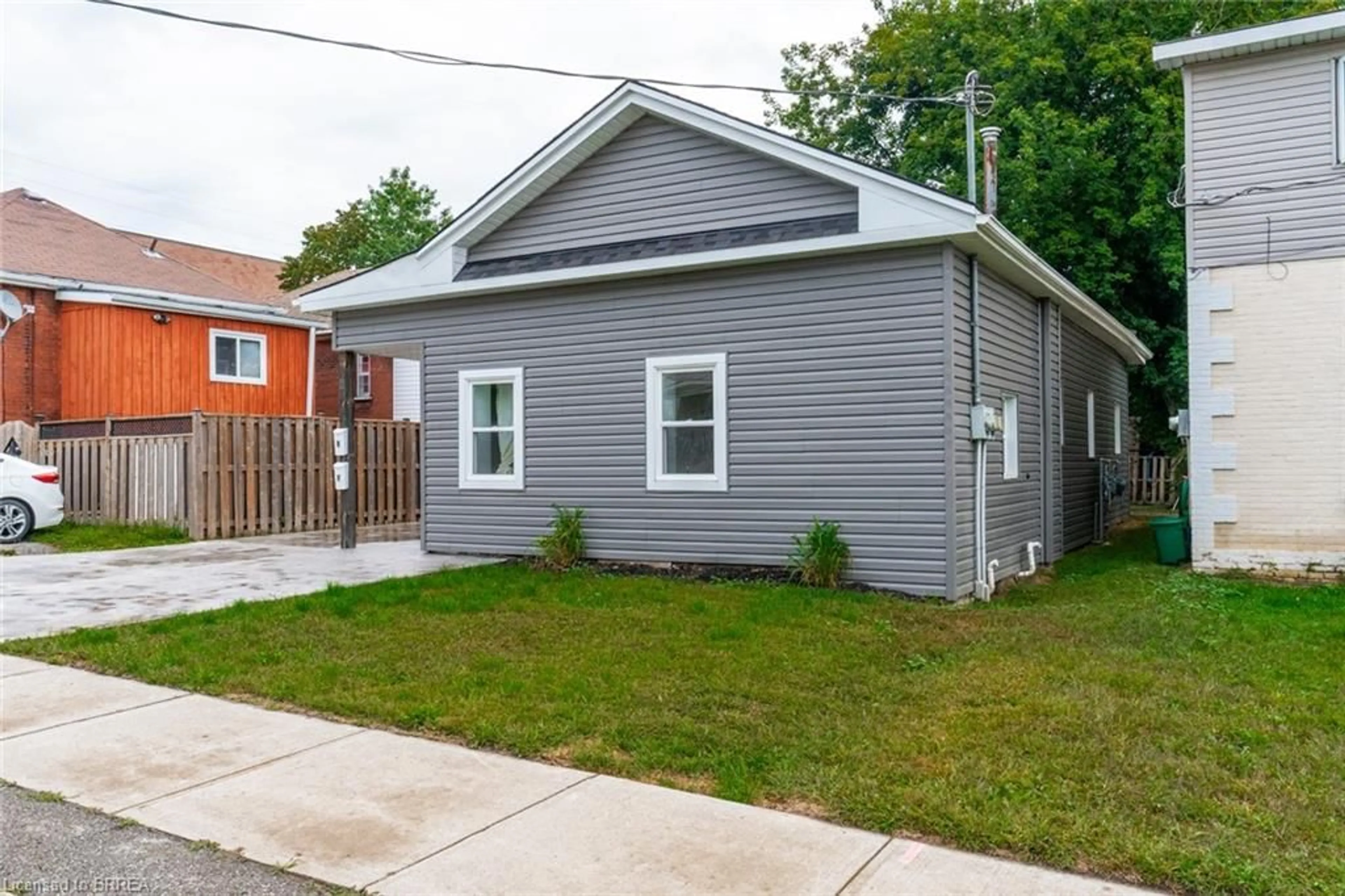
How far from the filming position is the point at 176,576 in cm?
960

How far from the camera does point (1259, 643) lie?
633 cm

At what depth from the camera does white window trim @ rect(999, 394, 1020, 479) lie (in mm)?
10211

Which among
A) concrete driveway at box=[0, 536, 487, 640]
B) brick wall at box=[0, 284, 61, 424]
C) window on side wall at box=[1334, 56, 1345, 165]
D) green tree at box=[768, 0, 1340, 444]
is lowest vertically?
concrete driveway at box=[0, 536, 487, 640]

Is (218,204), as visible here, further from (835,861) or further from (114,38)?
(835,861)

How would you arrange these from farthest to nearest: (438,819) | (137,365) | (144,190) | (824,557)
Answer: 1. (144,190)
2. (137,365)
3. (824,557)
4. (438,819)

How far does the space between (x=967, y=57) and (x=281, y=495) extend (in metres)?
17.5

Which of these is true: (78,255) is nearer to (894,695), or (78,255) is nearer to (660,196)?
(660,196)

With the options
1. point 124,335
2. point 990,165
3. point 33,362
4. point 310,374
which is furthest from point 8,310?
point 990,165

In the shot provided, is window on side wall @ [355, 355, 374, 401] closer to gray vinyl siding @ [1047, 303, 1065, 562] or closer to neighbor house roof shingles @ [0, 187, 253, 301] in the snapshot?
neighbor house roof shingles @ [0, 187, 253, 301]

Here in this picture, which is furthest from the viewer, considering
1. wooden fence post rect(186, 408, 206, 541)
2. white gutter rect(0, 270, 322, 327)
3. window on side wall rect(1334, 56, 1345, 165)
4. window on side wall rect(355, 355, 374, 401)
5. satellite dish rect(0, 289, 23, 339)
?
window on side wall rect(355, 355, 374, 401)

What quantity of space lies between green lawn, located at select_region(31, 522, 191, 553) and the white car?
234 millimetres

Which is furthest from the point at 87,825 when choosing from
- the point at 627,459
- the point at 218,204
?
the point at 218,204

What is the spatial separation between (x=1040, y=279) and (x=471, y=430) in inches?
260

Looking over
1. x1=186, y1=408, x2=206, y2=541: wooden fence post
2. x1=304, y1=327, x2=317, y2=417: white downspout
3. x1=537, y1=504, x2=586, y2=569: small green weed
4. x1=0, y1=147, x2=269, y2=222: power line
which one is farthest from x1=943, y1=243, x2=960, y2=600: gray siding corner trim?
x1=0, y1=147, x2=269, y2=222: power line
